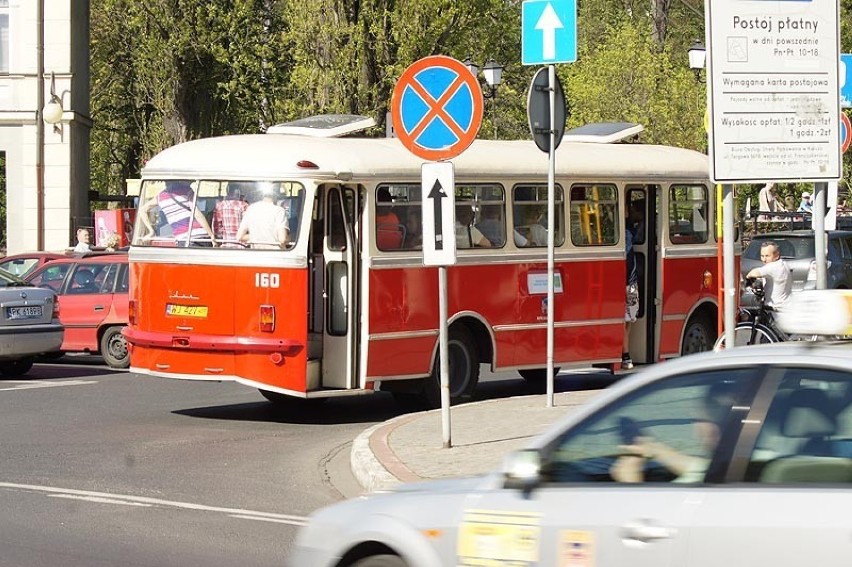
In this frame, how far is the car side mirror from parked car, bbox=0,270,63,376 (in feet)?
47.9

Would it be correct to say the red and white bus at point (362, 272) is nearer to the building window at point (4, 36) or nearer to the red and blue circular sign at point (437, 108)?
the red and blue circular sign at point (437, 108)

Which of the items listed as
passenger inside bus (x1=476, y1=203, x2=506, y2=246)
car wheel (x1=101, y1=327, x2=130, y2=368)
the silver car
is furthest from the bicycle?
the silver car

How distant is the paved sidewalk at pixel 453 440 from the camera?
11422mm

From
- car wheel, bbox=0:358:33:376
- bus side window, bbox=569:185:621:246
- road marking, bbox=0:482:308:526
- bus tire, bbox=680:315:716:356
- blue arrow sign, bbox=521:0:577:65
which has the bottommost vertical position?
road marking, bbox=0:482:308:526

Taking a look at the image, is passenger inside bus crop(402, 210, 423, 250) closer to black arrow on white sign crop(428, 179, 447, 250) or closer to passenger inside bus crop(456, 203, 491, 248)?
passenger inside bus crop(456, 203, 491, 248)

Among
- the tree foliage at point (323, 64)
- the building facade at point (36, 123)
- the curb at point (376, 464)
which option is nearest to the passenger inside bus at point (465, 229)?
the curb at point (376, 464)

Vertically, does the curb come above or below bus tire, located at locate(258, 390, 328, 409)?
below

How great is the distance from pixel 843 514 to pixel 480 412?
9.90 m

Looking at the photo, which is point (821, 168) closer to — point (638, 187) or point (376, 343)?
point (376, 343)

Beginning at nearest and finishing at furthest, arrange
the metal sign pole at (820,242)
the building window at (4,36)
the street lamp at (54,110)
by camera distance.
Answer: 1. the metal sign pole at (820,242)
2. the street lamp at (54,110)
3. the building window at (4,36)

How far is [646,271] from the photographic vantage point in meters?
18.2

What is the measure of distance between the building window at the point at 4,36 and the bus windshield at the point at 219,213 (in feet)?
75.7

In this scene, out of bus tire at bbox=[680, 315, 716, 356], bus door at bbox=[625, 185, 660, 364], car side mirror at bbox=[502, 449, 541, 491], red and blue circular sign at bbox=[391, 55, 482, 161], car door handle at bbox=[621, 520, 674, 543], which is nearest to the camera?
car door handle at bbox=[621, 520, 674, 543]

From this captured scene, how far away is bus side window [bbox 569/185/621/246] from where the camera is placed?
17328mm
